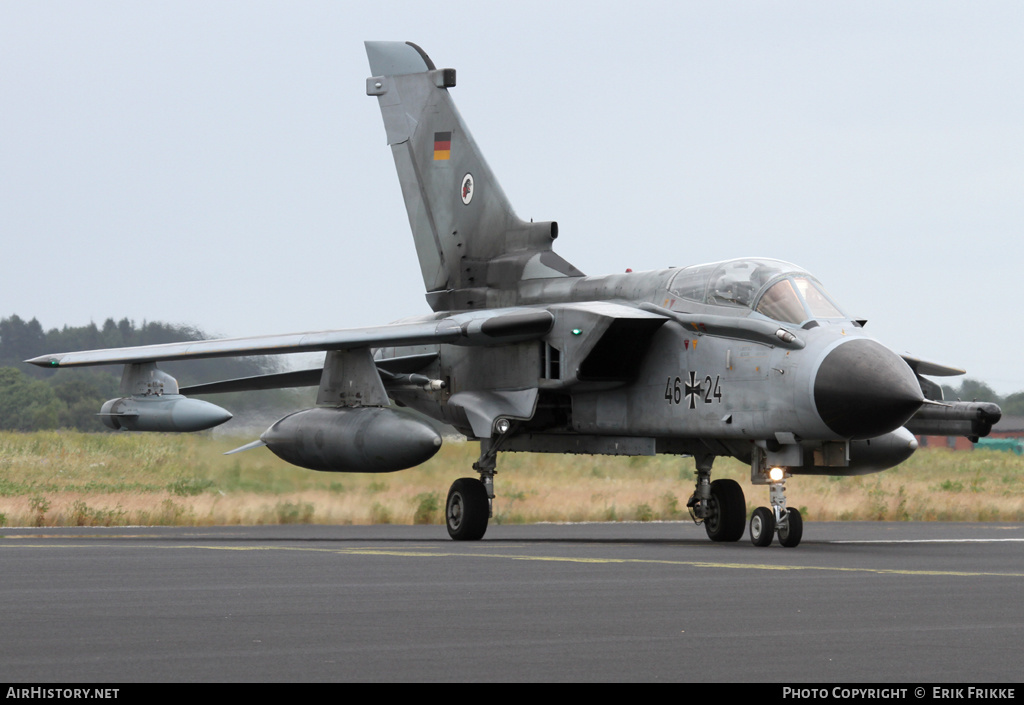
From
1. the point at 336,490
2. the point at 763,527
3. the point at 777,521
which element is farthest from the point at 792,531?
the point at 336,490

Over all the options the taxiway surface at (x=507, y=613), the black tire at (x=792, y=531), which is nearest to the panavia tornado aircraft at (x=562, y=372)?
the black tire at (x=792, y=531)

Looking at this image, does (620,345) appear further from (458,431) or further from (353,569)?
(353,569)

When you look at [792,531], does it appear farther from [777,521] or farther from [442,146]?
[442,146]

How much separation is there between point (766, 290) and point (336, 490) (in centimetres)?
1054

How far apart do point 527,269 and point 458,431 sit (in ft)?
8.78

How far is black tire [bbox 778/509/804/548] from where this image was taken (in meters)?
15.9

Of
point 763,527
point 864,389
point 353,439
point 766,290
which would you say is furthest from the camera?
point 353,439

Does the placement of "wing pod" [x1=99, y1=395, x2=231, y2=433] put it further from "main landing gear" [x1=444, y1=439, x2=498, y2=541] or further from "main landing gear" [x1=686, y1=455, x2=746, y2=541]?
"main landing gear" [x1=686, y1=455, x2=746, y2=541]

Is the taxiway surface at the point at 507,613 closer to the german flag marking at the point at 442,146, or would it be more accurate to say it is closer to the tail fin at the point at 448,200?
the tail fin at the point at 448,200

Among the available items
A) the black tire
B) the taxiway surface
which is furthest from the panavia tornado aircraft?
the taxiway surface

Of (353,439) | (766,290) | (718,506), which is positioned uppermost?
(766,290)

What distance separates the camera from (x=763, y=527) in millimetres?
16125
